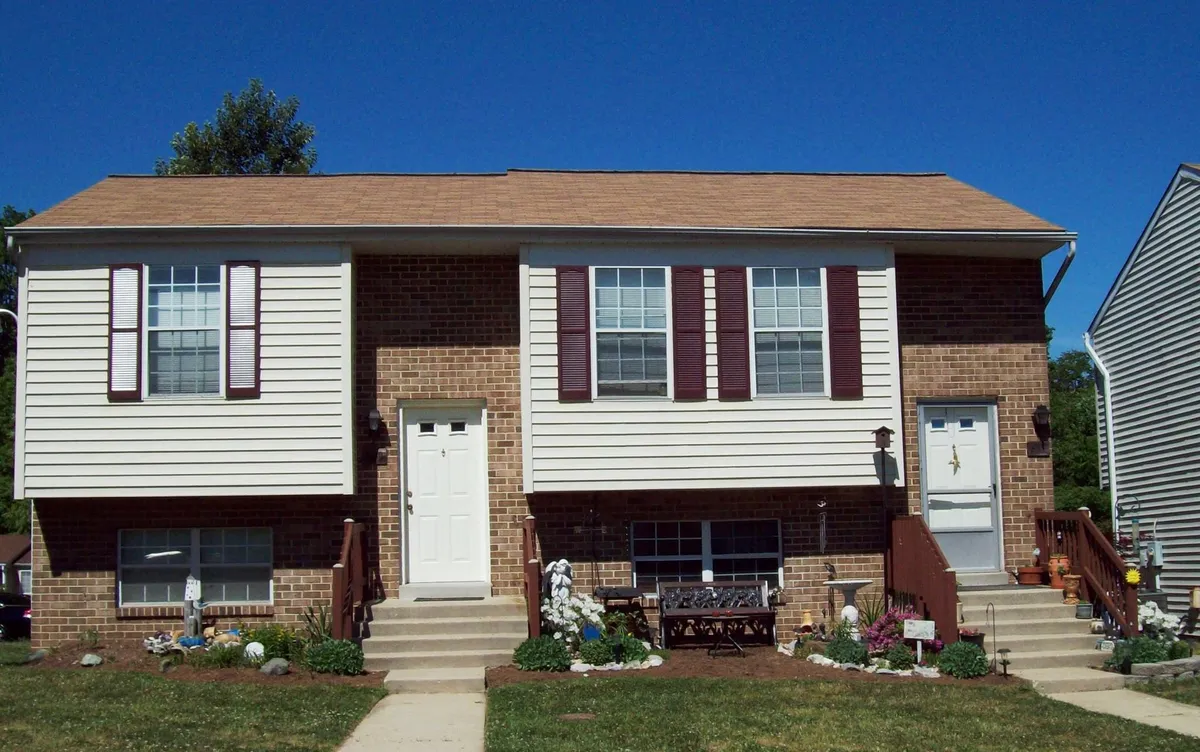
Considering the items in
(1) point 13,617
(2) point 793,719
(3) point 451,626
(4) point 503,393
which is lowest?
(1) point 13,617

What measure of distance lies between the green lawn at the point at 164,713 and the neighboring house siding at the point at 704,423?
350cm

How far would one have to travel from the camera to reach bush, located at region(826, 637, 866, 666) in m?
12.1

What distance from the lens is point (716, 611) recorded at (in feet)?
41.9

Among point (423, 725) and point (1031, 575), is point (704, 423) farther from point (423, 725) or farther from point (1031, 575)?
point (423, 725)

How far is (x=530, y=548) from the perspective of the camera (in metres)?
12.9

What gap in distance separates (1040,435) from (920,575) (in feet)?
9.01

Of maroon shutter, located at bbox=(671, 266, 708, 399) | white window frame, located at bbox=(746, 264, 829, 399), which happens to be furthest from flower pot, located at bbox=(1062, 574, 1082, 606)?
maroon shutter, located at bbox=(671, 266, 708, 399)

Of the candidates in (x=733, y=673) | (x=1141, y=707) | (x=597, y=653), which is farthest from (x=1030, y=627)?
(x=597, y=653)

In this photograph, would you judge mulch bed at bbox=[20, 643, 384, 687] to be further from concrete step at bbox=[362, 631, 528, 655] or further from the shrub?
the shrub

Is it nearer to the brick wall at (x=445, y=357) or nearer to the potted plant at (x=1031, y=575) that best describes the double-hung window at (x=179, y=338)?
the brick wall at (x=445, y=357)

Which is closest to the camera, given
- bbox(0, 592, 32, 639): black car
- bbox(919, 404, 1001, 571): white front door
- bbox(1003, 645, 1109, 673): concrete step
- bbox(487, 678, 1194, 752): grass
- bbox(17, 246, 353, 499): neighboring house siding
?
bbox(487, 678, 1194, 752): grass

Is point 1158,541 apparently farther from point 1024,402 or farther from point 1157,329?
point 1024,402

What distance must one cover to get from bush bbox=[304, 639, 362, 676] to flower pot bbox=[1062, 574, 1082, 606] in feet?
24.8

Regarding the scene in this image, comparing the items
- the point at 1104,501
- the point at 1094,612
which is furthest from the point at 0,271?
the point at 1094,612
